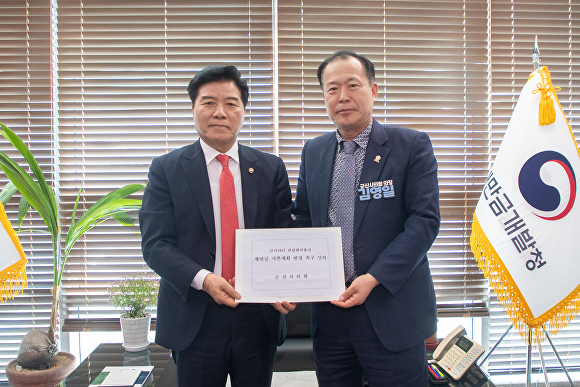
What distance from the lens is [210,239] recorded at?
4.70 feet

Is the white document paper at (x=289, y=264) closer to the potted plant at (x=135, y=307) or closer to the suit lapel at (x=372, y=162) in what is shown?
the suit lapel at (x=372, y=162)

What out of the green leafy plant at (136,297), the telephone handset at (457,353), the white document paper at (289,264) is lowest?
the telephone handset at (457,353)

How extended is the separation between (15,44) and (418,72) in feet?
9.62

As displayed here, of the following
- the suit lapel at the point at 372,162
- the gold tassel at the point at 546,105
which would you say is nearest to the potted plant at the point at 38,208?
the suit lapel at the point at 372,162

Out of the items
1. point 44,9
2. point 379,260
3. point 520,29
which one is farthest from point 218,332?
point 520,29

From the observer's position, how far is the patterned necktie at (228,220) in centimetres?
143

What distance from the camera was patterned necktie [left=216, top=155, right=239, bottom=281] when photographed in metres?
1.43

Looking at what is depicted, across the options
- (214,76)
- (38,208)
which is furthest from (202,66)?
(38,208)

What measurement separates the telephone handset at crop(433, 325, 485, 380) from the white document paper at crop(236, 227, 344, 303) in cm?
93

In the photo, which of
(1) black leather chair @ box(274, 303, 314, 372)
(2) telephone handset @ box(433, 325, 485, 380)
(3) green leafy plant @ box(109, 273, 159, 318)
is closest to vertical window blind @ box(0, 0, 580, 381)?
(3) green leafy plant @ box(109, 273, 159, 318)

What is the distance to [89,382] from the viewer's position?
1968mm

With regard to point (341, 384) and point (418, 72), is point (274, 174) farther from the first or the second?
point (418, 72)

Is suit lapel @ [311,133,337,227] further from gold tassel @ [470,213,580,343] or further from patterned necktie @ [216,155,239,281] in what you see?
gold tassel @ [470,213,580,343]

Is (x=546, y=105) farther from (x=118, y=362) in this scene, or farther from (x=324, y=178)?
(x=118, y=362)
